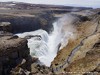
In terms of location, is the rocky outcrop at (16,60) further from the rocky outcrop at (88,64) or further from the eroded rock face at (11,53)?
the rocky outcrop at (88,64)

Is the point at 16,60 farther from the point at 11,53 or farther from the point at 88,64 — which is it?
the point at 88,64

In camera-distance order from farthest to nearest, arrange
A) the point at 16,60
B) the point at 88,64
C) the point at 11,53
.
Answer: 1. the point at 16,60
2. the point at 11,53
3. the point at 88,64

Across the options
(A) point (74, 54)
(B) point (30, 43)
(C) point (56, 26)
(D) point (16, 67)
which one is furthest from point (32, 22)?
(D) point (16, 67)

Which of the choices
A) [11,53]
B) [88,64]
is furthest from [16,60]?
[88,64]

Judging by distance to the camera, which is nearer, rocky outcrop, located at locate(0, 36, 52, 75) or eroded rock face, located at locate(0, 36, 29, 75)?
rocky outcrop, located at locate(0, 36, 52, 75)

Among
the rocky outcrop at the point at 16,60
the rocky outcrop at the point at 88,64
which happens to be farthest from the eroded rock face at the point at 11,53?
the rocky outcrop at the point at 88,64

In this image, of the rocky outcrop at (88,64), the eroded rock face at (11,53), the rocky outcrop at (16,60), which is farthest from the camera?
the eroded rock face at (11,53)

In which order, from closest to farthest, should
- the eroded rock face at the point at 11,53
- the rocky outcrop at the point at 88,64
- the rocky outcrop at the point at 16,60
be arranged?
the rocky outcrop at the point at 88,64, the rocky outcrop at the point at 16,60, the eroded rock face at the point at 11,53

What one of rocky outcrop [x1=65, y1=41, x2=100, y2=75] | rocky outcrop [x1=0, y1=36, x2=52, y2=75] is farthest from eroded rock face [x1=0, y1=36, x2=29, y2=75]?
rocky outcrop [x1=65, y1=41, x2=100, y2=75]

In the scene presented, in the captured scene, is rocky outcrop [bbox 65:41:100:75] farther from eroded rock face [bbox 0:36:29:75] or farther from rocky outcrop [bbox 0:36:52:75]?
eroded rock face [bbox 0:36:29:75]

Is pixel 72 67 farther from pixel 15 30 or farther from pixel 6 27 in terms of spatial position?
pixel 15 30

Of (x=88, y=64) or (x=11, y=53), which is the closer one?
(x=88, y=64)
